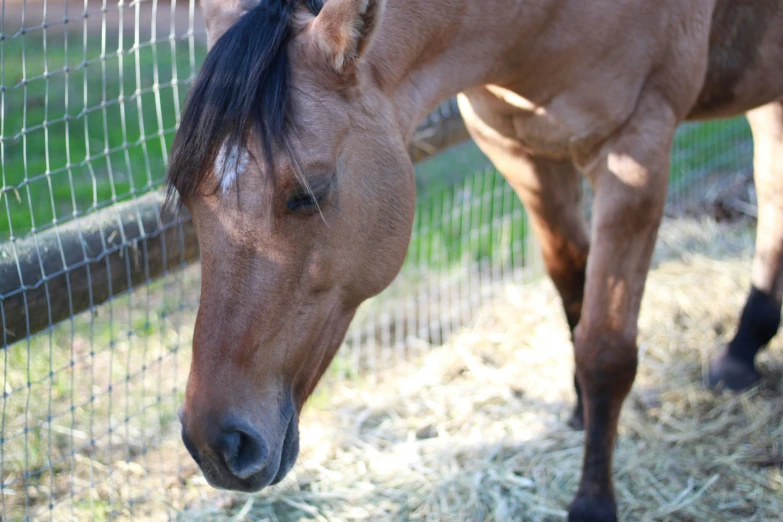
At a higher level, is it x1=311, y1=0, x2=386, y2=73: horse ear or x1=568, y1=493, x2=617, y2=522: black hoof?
x1=311, y1=0, x2=386, y2=73: horse ear

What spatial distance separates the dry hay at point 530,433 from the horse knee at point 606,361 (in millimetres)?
475

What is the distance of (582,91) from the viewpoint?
217 centimetres

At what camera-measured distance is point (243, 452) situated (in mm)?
1618

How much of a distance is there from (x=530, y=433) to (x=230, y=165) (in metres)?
1.83

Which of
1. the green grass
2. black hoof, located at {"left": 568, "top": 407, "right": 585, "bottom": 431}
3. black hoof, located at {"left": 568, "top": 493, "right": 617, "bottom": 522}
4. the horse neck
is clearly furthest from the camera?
the green grass

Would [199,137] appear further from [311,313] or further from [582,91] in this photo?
[582,91]

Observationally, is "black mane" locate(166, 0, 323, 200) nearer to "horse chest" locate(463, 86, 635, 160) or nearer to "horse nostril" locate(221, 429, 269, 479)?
"horse nostril" locate(221, 429, 269, 479)

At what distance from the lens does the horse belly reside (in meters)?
2.39

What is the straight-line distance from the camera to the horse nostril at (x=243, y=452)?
158 centimetres

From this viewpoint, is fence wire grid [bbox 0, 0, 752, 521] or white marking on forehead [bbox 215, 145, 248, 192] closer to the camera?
white marking on forehead [bbox 215, 145, 248, 192]

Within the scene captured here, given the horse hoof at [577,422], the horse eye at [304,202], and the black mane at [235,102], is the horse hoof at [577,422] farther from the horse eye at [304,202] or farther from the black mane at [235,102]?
the black mane at [235,102]

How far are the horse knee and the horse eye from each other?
39.4 inches

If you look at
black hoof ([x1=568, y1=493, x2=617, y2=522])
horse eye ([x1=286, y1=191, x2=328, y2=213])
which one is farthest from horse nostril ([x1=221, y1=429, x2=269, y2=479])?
black hoof ([x1=568, y1=493, x2=617, y2=522])

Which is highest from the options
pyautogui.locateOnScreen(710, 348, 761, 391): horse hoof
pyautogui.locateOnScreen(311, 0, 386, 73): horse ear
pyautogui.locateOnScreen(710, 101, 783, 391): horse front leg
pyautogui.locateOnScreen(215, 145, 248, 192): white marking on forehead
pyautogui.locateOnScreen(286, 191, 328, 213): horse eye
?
pyautogui.locateOnScreen(311, 0, 386, 73): horse ear
